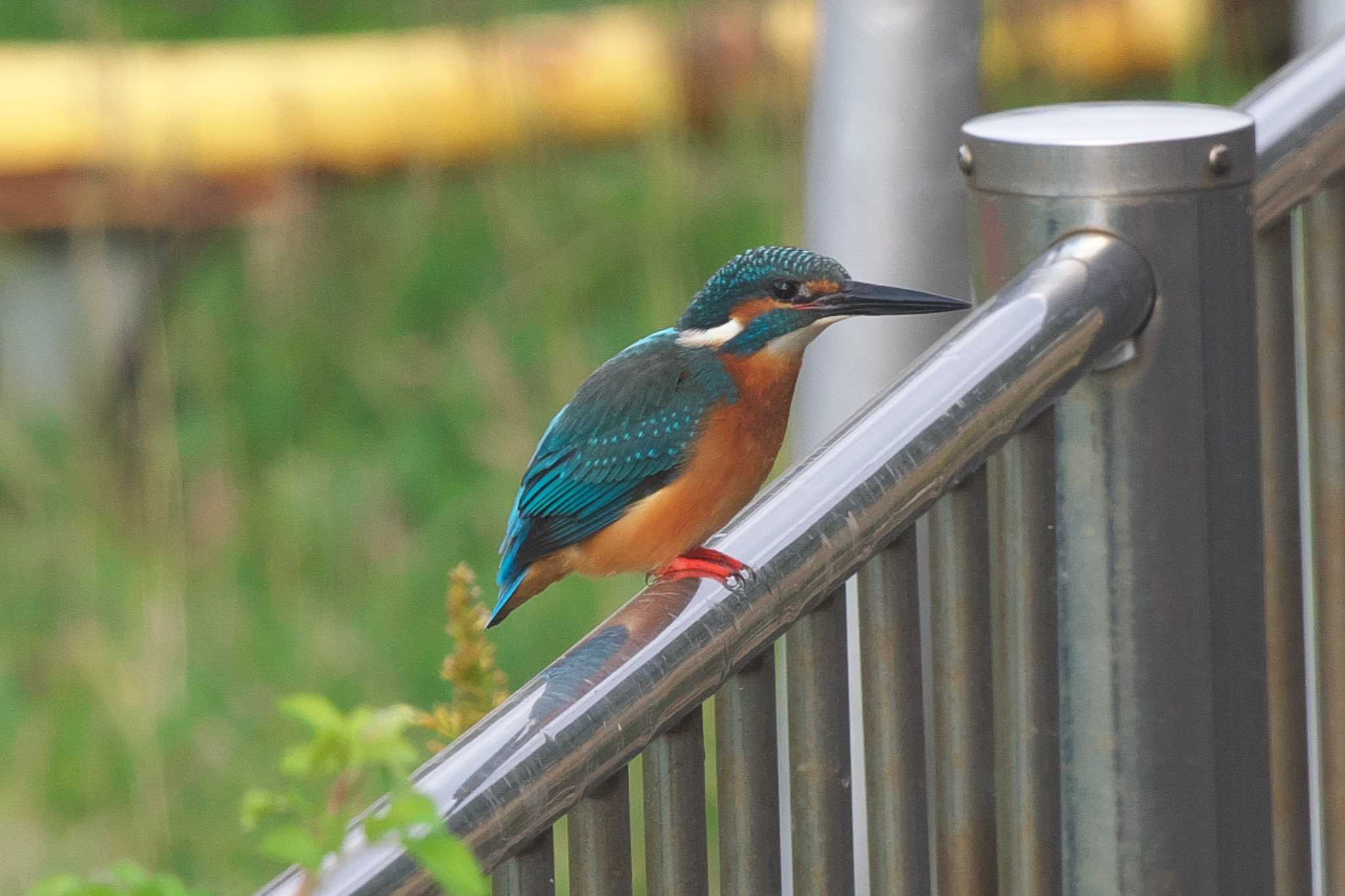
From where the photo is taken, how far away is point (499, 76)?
4.99 m

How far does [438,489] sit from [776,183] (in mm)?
1240

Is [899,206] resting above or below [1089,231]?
below

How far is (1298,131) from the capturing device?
1.64 metres

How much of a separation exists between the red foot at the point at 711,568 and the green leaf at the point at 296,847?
346mm

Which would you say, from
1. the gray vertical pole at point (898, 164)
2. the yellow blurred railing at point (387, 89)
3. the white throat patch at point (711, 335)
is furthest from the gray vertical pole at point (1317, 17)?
the yellow blurred railing at point (387, 89)

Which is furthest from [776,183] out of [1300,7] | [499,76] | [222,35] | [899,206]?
[899,206]

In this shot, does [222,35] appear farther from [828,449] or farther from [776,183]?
[828,449]

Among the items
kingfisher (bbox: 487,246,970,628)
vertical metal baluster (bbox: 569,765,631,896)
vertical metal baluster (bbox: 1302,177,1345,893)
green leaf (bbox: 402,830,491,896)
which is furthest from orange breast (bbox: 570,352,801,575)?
green leaf (bbox: 402,830,491,896)

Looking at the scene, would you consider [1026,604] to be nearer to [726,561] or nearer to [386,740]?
[726,561]

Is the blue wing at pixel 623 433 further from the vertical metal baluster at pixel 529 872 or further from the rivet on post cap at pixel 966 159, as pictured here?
the vertical metal baluster at pixel 529 872

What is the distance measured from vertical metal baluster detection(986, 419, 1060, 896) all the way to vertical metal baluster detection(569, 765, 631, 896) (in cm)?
31

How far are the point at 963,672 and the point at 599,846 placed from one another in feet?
0.96

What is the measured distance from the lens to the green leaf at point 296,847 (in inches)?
41.9

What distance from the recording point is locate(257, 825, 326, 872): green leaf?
1064 millimetres
